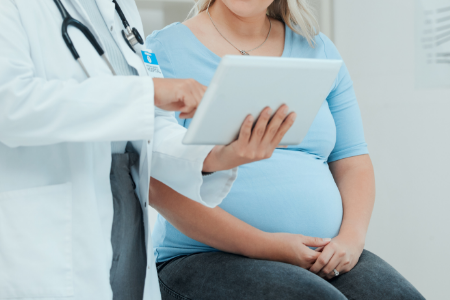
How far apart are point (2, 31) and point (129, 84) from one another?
20cm

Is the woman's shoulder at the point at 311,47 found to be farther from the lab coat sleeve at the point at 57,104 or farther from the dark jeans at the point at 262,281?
the lab coat sleeve at the point at 57,104

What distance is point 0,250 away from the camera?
28.0 inches

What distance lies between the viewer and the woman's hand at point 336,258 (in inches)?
39.4

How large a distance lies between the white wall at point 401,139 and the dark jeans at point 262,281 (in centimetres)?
94

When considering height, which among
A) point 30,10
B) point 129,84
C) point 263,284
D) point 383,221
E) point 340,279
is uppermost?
point 30,10

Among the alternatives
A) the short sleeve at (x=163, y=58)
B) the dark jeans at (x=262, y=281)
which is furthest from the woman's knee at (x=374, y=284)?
the short sleeve at (x=163, y=58)

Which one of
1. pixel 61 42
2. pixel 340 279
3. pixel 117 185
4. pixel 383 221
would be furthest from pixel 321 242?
pixel 383 221

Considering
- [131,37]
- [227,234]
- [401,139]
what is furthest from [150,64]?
[401,139]

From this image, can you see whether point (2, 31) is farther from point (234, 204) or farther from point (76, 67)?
point (234, 204)

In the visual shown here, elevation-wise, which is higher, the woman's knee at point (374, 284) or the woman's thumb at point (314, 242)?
the woman's thumb at point (314, 242)

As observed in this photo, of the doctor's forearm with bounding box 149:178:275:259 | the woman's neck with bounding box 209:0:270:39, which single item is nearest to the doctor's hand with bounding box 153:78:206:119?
the doctor's forearm with bounding box 149:178:275:259

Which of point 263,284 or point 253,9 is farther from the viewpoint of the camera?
point 253,9

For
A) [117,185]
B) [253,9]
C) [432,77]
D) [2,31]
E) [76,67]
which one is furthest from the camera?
[432,77]

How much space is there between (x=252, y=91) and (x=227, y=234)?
1.41 ft
